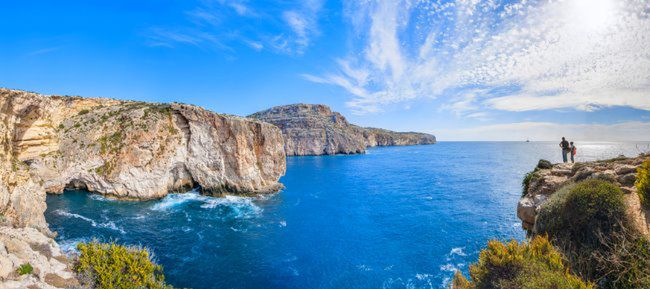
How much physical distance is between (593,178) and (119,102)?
68.1m

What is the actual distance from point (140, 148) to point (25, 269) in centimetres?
3714

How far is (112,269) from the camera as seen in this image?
43.3 ft

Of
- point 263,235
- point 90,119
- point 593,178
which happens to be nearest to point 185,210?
point 263,235

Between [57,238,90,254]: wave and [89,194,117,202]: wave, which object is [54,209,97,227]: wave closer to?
[57,238,90,254]: wave

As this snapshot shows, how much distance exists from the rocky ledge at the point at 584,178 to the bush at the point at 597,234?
0.58 m

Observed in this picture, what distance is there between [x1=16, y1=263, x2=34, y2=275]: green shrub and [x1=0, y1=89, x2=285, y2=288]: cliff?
1989 cm

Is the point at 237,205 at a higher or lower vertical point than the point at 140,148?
lower

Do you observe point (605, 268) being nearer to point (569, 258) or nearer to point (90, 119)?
point (569, 258)

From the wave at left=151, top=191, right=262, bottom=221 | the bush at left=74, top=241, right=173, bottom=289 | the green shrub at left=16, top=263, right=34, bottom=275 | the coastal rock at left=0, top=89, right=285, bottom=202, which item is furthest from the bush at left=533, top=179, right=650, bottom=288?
the coastal rock at left=0, top=89, right=285, bottom=202

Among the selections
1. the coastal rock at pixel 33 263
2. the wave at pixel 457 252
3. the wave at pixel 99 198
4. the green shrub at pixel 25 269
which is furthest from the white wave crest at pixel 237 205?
the green shrub at pixel 25 269

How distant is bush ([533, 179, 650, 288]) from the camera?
31.9ft

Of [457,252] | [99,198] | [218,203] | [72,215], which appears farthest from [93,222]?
[457,252]

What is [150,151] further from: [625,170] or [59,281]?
[625,170]

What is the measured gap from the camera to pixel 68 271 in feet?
40.9
